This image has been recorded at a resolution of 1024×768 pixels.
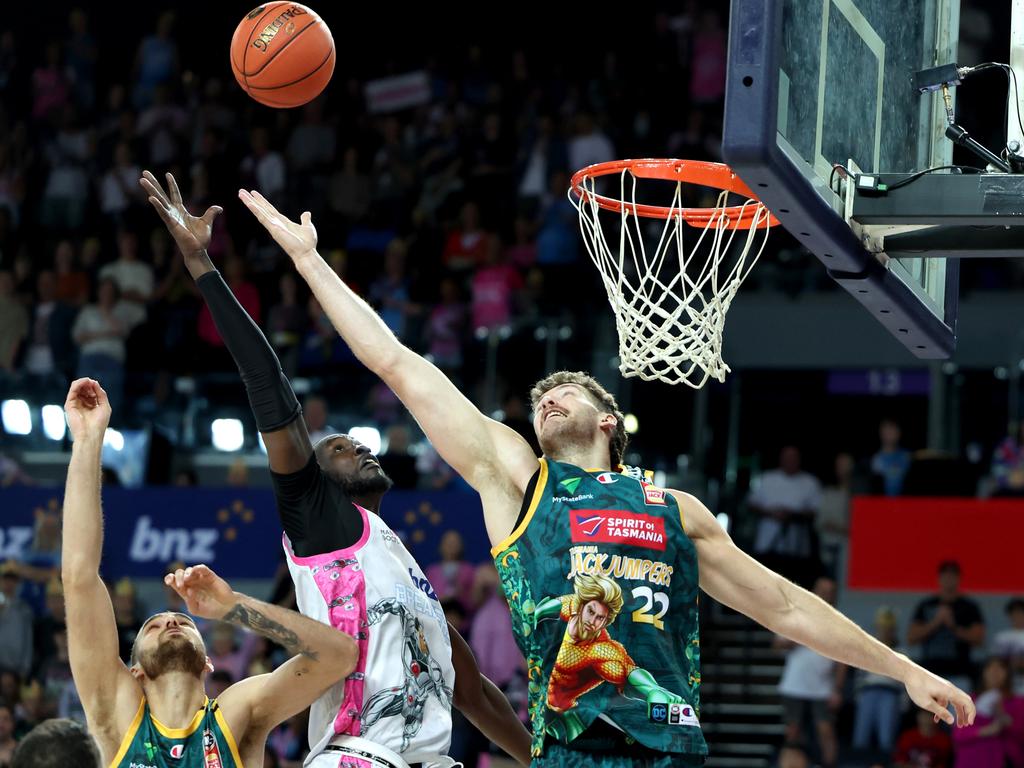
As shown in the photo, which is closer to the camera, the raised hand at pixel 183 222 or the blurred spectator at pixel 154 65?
the raised hand at pixel 183 222

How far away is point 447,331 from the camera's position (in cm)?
1417

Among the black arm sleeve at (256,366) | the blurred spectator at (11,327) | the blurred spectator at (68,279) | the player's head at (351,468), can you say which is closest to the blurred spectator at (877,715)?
the player's head at (351,468)

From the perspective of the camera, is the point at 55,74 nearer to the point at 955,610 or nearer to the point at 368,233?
the point at 368,233

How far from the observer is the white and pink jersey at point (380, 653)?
17.7 ft

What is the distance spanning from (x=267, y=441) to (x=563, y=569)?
3.89 feet

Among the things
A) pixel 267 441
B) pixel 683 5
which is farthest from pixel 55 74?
pixel 267 441

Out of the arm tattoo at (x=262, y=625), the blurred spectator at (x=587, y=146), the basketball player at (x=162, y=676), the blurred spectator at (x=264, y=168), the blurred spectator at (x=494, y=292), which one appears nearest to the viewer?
the arm tattoo at (x=262, y=625)

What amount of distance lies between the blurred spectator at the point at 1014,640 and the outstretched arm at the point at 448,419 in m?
7.61

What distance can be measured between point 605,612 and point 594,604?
0.04 meters

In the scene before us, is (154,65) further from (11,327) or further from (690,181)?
(690,181)

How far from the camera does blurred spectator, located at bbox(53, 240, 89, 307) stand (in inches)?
637

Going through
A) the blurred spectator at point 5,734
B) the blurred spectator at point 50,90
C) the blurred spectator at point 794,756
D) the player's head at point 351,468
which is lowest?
the blurred spectator at point 5,734

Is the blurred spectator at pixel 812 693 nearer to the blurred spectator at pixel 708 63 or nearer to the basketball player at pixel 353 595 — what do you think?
the blurred spectator at pixel 708 63

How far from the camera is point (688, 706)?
16.5 ft
